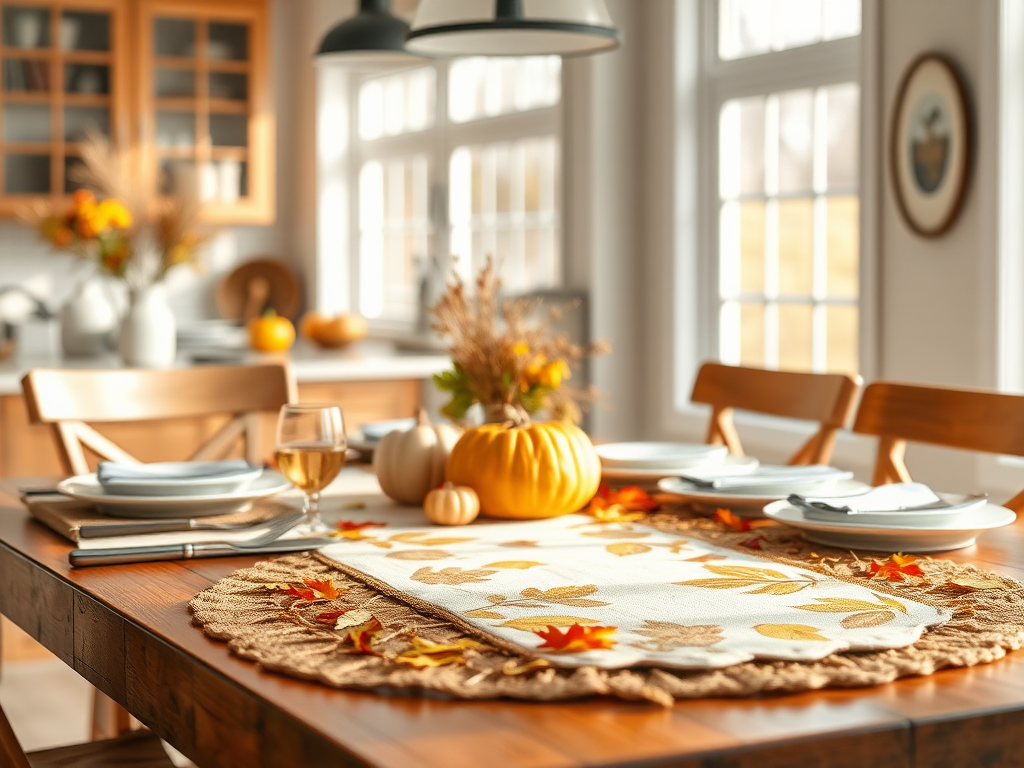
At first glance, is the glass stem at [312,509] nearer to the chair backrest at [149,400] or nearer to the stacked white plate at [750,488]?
the stacked white plate at [750,488]

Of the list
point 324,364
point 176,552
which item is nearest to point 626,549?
point 176,552

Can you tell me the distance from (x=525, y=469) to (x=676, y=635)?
2.05 ft

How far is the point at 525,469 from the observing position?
1.75 m

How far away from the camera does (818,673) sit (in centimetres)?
104

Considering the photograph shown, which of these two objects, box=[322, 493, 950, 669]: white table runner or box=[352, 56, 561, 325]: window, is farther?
box=[352, 56, 561, 325]: window

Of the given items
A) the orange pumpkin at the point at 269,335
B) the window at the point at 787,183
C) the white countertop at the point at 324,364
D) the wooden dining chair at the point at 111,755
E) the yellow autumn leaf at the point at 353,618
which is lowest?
the wooden dining chair at the point at 111,755

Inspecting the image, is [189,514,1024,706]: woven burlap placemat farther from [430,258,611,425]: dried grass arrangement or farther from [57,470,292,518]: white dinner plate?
[430,258,611,425]: dried grass arrangement

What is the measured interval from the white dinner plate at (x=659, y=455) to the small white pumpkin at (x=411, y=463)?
12.0 inches

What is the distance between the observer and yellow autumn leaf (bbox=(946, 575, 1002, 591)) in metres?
1.34

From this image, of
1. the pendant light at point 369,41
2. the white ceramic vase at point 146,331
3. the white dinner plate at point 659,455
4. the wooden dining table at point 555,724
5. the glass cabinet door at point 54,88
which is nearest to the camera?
the wooden dining table at point 555,724

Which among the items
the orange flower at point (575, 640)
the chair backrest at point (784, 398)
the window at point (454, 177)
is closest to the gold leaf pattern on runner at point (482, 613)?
the orange flower at point (575, 640)

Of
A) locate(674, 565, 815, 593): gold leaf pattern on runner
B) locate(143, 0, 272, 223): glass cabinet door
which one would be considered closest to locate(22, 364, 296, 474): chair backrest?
locate(674, 565, 815, 593): gold leaf pattern on runner

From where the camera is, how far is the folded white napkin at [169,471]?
1.84 m

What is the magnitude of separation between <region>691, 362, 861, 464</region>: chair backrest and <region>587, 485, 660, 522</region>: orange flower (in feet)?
1.69
